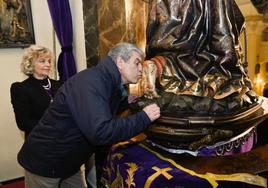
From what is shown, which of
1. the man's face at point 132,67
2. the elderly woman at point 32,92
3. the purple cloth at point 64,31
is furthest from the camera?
the purple cloth at point 64,31

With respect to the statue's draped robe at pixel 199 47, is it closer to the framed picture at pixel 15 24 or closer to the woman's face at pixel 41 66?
the woman's face at pixel 41 66

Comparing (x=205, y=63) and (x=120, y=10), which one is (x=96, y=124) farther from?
(x=120, y=10)

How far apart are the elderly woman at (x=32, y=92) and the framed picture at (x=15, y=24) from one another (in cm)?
95

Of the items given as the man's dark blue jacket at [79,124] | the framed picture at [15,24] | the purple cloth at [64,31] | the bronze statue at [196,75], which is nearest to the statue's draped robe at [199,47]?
the bronze statue at [196,75]

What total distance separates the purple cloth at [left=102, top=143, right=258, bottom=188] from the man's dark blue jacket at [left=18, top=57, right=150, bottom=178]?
0.46 ft

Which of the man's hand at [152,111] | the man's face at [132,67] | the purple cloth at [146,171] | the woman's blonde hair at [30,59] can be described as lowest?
the purple cloth at [146,171]

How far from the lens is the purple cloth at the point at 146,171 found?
3.08ft

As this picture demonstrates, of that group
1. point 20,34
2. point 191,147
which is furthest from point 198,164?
point 20,34

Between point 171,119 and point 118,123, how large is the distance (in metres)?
0.20

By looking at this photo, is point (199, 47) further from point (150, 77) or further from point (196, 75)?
point (150, 77)

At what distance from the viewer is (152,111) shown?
1023mm

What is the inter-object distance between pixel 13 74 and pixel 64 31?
0.69m

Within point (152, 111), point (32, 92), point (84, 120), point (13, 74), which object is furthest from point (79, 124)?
point (13, 74)

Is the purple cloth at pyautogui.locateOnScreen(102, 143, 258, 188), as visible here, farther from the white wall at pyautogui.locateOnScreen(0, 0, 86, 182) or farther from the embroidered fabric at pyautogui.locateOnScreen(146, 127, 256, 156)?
the white wall at pyautogui.locateOnScreen(0, 0, 86, 182)
